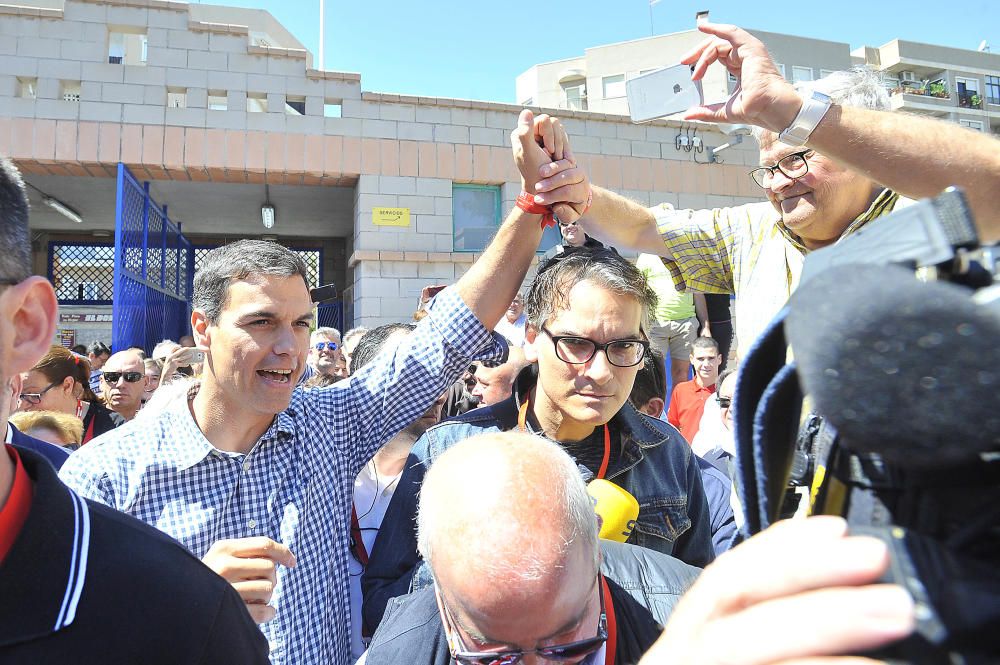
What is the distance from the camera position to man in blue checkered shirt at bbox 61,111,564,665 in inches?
67.9

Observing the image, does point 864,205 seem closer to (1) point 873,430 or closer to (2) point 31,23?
(1) point 873,430

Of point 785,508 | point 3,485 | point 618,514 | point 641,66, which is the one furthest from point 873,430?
point 641,66

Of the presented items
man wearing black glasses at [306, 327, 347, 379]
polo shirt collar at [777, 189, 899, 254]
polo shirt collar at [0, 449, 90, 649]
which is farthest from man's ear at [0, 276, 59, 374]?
man wearing black glasses at [306, 327, 347, 379]

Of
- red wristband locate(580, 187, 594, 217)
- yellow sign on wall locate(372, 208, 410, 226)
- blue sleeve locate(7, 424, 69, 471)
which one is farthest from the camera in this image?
yellow sign on wall locate(372, 208, 410, 226)

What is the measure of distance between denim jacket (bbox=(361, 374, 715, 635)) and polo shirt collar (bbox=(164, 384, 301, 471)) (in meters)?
0.38

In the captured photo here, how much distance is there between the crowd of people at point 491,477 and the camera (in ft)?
2.79

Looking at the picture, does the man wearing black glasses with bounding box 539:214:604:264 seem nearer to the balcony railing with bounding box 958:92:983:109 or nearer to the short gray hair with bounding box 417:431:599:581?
the short gray hair with bounding box 417:431:599:581

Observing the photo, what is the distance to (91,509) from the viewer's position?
998mm

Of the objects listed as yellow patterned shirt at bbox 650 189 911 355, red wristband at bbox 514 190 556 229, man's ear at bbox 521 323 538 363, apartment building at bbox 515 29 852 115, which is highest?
apartment building at bbox 515 29 852 115

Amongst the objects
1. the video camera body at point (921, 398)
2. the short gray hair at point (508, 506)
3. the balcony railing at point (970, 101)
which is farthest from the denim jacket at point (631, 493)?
the balcony railing at point (970, 101)

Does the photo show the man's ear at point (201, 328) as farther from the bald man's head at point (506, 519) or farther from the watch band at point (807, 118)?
the watch band at point (807, 118)

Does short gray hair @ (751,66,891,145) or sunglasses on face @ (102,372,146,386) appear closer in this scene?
short gray hair @ (751,66,891,145)

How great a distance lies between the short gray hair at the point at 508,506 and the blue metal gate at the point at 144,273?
7.65 meters

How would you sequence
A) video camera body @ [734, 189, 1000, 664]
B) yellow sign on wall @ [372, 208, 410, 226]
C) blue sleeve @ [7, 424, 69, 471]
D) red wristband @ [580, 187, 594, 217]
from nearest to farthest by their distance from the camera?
1. video camera body @ [734, 189, 1000, 664]
2. red wristband @ [580, 187, 594, 217]
3. blue sleeve @ [7, 424, 69, 471]
4. yellow sign on wall @ [372, 208, 410, 226]
